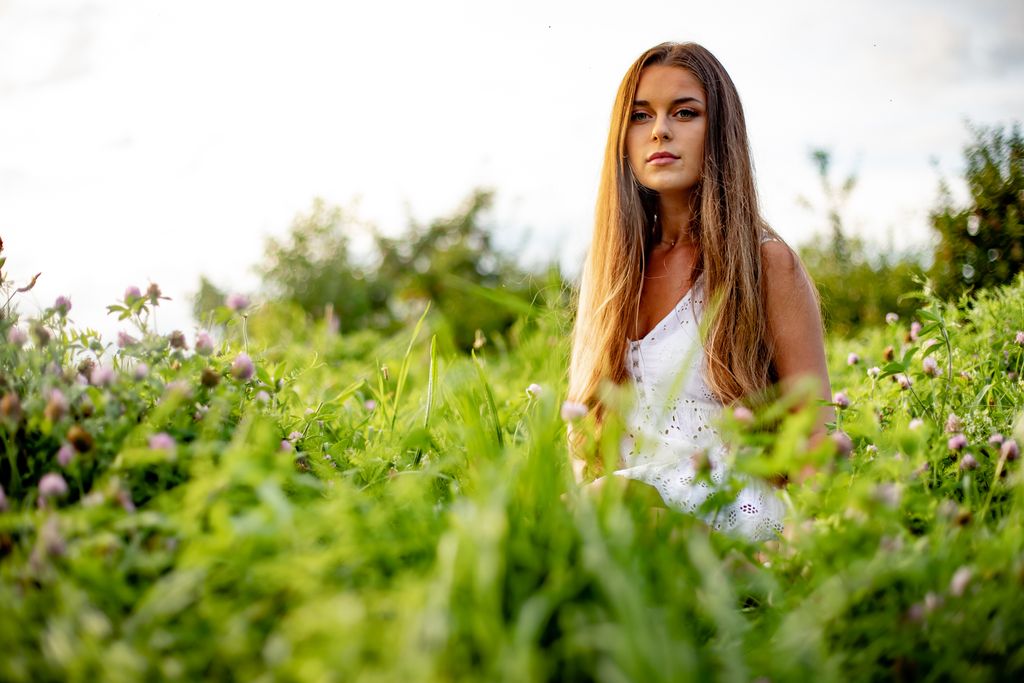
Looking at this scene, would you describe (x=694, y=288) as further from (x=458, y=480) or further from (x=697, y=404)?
(x=458, y=480)

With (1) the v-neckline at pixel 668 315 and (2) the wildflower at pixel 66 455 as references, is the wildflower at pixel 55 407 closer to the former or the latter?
(2) the wildflower at pixel 66 455

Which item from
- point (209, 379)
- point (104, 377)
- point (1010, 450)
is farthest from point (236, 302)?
point (1010, 450)

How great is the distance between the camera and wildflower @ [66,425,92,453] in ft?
5.02

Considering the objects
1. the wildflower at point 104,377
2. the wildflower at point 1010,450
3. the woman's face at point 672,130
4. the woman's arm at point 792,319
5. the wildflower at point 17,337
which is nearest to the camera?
the wildflower at point 104,377

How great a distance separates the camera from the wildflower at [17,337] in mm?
1839

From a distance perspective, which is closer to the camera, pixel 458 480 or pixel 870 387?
pixel 458 480

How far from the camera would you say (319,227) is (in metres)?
13.8

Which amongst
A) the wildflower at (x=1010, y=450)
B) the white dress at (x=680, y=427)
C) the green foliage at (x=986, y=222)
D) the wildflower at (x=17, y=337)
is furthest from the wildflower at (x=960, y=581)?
the green foliage at (x=986, y=222)

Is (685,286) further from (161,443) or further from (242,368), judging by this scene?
(161,443)

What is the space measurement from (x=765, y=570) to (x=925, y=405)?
1383 mm

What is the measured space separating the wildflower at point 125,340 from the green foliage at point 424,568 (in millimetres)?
37

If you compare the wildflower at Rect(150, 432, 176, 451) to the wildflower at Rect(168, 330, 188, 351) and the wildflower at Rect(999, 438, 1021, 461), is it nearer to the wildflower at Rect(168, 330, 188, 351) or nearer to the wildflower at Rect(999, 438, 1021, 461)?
the wildflower at Rect(168, 330, 188, 351)

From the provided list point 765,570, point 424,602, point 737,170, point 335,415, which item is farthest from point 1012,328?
point 424,602

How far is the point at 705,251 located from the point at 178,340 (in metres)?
1.76
